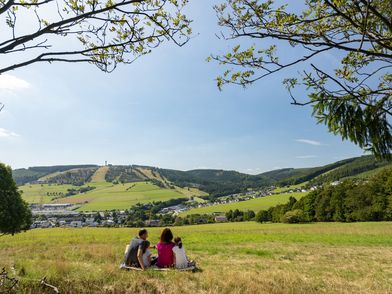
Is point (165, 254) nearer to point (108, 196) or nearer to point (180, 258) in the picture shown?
point (180, 258)

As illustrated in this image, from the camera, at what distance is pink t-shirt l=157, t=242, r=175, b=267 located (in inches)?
361


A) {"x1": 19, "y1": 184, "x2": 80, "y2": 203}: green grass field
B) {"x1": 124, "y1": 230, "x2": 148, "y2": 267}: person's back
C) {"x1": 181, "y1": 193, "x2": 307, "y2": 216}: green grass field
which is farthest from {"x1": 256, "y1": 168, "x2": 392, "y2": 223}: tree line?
{"x1": 19, "y1": 184, "x2": 80, "y2": 203}: green grass field

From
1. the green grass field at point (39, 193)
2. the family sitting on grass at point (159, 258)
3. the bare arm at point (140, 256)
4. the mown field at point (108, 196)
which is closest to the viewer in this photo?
the bare arm at point (140, 256)

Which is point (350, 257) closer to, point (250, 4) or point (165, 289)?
point (165, 289)

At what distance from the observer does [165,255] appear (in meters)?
9.23

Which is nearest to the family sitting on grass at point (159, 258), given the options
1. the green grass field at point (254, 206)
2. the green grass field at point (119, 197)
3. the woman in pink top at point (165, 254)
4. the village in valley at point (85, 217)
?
the woman in pink top at point (165, 254)

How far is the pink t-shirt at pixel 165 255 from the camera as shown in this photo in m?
9.17

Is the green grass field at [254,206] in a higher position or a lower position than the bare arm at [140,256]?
lower

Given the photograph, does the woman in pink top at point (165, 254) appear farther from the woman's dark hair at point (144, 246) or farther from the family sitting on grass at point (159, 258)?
the woman's dark hair at point (144, 246)

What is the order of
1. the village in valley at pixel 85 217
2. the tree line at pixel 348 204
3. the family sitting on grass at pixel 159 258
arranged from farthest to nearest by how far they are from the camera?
the village in valley at pixel 85 217, the tree line at pixel 348 204, the family sitting on grass at pixel 159 258

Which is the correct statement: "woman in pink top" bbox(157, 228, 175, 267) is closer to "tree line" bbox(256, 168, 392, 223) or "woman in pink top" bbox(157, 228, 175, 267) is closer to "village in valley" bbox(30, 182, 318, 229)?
"tree line" bbox(256, 168, 392, 223)

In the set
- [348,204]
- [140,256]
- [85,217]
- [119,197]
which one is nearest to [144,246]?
[140,256]

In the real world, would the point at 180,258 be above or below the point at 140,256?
below

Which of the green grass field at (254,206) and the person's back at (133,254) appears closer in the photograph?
the person's back at (133,254)
